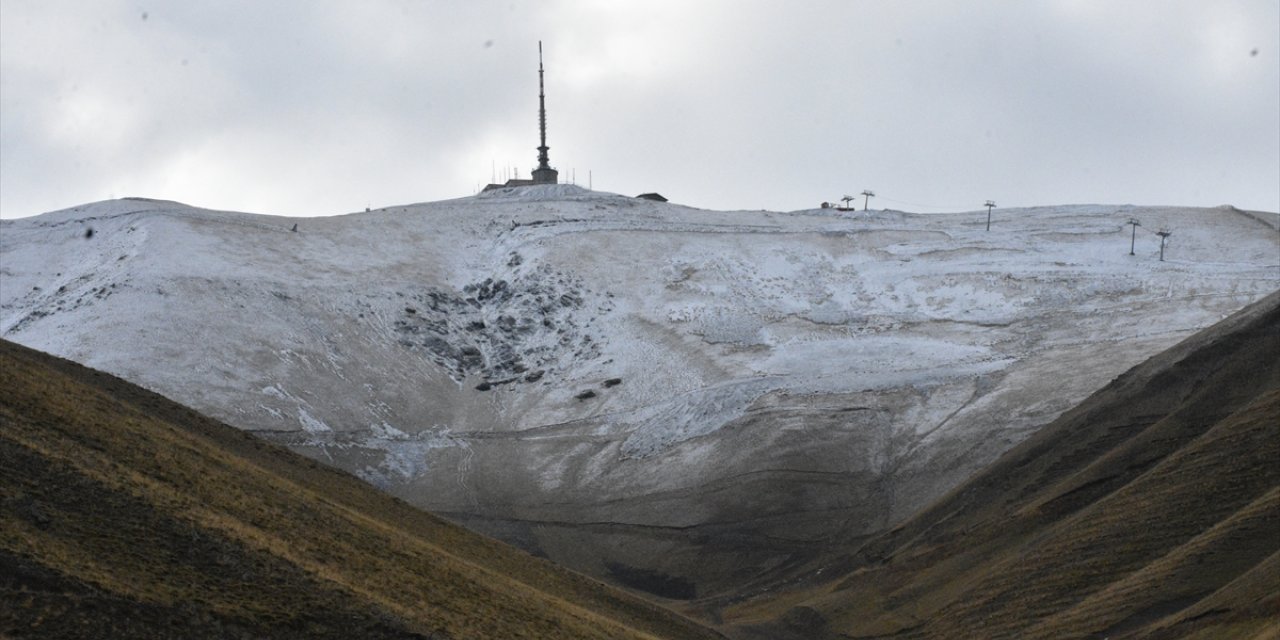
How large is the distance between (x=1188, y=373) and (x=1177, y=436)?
5.94 m

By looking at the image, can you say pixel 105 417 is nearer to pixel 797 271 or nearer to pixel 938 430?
pixel 938 430

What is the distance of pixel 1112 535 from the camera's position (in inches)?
1802

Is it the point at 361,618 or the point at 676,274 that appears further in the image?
the point at 676,274

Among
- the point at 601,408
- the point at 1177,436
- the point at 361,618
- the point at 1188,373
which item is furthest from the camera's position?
the point at 601,408

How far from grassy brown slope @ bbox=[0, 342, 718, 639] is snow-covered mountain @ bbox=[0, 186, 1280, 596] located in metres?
27.8

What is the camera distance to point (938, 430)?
72.5 m

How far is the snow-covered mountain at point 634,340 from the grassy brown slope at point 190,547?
27811 mm

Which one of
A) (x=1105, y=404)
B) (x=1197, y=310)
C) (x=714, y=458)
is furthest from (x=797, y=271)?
(x=1105, y=404)

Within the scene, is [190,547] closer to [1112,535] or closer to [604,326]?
[1112,535]

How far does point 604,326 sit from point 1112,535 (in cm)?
4742

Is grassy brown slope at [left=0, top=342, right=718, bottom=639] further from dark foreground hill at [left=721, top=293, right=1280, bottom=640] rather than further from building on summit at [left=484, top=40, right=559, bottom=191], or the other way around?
building on summit at [left=484, top=40, right=559, bottom=191]

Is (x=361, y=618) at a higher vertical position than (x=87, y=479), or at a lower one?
lower

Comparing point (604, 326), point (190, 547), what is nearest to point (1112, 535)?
point (190, 547)

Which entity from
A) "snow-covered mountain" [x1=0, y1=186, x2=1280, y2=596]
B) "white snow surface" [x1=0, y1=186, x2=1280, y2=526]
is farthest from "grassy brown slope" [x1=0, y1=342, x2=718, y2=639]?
"white snow surface" [x1=0, y1=186, x2=1280, y2=526]
